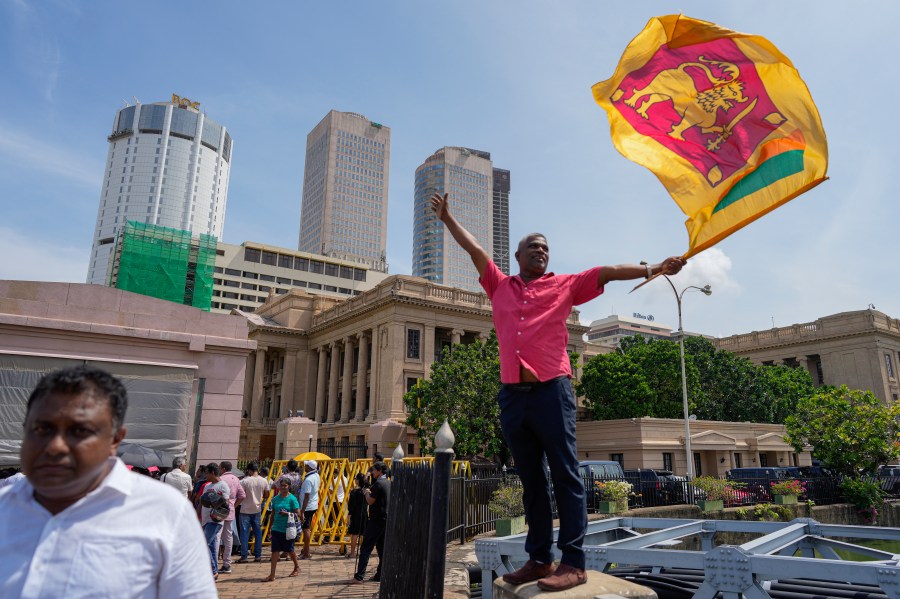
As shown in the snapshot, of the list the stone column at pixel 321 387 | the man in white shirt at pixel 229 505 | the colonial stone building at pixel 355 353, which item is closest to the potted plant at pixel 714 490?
the man in white shirt at pixel 229 505

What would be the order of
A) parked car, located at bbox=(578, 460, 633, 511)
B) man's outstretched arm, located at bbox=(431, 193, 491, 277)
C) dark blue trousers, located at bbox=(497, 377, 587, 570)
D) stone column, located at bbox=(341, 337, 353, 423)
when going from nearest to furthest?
dark blue trousers, located at bbox=(497, 377, 587, 570)
man's outstretched arm, located at bbox=(431, 193, 491, 277)
parked car, located at bbox=(578, 460, 633, 511)
stone column, located at bbox=(341, 337, 353, 423)

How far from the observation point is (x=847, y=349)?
184 ft

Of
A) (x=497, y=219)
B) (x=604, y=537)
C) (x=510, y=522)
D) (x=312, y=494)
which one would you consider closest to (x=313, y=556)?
(x=312, y=494)

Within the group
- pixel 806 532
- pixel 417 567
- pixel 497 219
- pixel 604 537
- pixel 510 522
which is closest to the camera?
pixel 417 567

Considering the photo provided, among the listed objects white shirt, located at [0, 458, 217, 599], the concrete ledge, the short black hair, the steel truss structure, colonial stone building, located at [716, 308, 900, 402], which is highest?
colonial stone building, located at [716, 308, 900, 402]

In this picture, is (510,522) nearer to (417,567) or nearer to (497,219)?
(417,567)

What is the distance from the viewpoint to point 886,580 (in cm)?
412

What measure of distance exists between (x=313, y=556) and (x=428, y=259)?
5560 inches

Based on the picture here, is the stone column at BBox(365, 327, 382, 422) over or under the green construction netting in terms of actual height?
under

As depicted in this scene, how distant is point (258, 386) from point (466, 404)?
29.2 metres

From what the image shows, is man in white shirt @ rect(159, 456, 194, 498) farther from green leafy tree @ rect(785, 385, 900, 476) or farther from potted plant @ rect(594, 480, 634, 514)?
green leafy tree @ rect(785, 385, 900, 476)

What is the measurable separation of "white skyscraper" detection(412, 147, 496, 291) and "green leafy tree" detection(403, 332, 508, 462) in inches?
4474

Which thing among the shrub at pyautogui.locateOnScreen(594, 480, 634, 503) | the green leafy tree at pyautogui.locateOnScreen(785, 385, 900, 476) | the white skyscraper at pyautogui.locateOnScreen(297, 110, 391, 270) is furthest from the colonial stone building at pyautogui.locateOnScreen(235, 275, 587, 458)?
the white skyscraper at pyautogui.locateOnScreen(297, 110, 391, 270)

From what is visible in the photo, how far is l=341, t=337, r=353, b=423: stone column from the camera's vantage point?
170 feet
